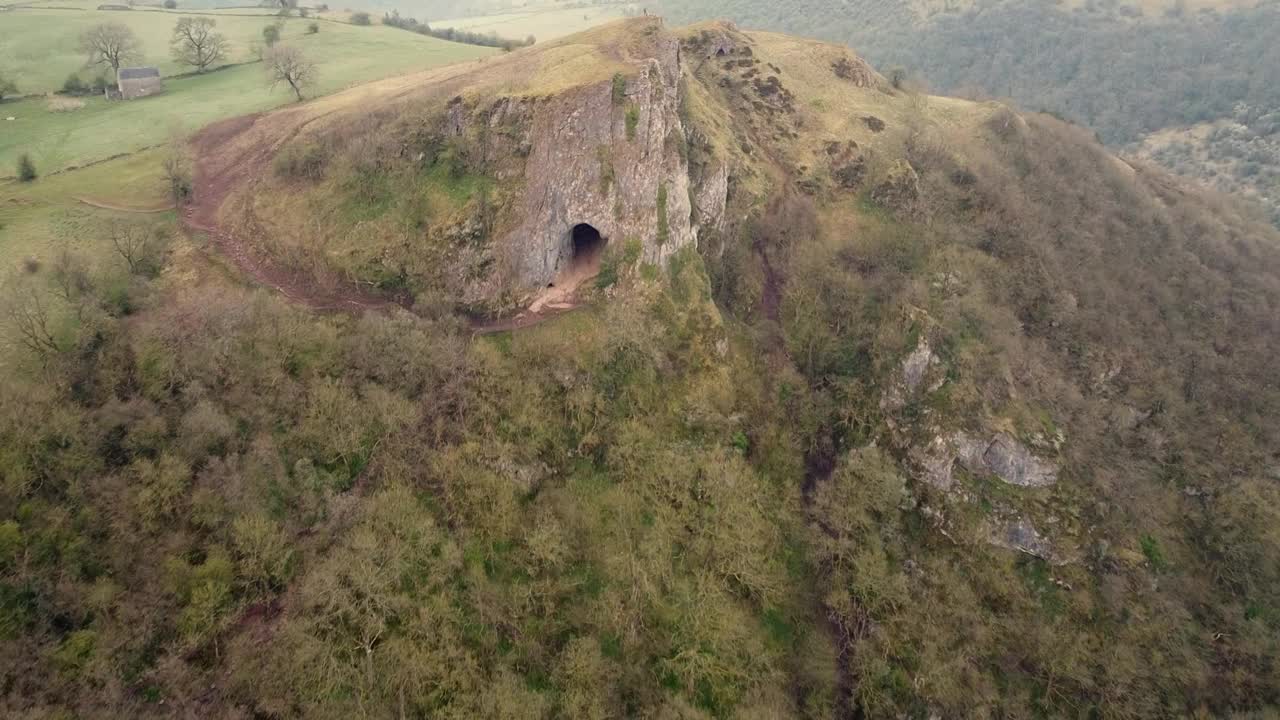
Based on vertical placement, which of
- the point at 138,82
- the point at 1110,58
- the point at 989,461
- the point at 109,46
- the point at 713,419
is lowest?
the point at 989,461

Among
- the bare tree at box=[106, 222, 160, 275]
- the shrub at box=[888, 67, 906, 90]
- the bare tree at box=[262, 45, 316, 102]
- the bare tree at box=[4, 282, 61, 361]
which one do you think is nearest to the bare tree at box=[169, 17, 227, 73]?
the bare tree at box=[262, 45, 316, 102]

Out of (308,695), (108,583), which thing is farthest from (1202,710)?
(108,583)

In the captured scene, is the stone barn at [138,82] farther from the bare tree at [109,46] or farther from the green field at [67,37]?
the green field at [67,37]

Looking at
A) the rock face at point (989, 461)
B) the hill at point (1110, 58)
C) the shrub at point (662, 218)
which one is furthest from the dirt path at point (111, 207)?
the hill at point (1110, 58)

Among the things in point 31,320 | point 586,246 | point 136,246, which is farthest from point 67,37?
point 586,246

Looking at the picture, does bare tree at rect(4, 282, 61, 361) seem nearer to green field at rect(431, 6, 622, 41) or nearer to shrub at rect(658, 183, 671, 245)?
shrub at rect(658, 183, 671, 245)

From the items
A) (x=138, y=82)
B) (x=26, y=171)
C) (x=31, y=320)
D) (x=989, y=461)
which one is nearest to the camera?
(x=31, y=320)

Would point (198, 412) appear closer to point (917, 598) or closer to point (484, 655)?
point (484, 655)

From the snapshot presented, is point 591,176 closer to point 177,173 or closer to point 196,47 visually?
point 177,173
